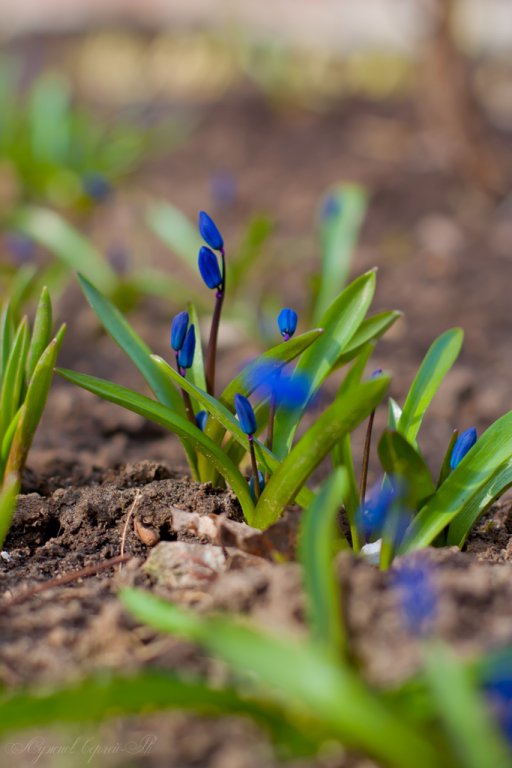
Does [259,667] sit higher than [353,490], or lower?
lower

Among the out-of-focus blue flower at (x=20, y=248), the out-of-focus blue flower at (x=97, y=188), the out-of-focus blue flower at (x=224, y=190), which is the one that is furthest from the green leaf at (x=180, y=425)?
the out-of-focus blue flower at (x=224, y=190)

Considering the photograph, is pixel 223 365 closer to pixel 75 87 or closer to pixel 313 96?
pixel 313 96

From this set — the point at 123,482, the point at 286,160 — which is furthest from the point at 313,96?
the point at 123,482

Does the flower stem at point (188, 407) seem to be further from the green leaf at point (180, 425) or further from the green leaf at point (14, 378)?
the green leaf at point (14, 378)

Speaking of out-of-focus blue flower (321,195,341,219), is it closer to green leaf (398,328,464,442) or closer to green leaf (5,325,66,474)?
green leaf (398,328,464,442)

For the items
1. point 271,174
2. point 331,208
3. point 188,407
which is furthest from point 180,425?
point 271,174

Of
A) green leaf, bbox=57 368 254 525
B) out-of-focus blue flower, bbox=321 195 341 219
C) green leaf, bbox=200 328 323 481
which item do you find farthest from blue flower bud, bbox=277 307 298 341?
out-of-focus blue flower, bbox=321 195 341 219
